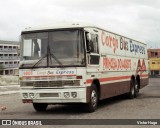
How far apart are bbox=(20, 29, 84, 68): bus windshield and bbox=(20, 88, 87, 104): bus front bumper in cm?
86

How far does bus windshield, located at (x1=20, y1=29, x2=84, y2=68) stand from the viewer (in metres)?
13.6

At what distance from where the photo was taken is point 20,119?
12430 mm

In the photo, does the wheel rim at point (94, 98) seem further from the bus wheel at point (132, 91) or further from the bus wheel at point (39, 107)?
the bus wheel at point (132, 91)

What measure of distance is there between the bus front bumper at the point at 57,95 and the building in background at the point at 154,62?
1718 inches

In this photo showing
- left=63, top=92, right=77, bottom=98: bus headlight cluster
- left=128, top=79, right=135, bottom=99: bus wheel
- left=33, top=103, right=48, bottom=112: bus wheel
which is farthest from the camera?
left=128, top=79, right=135, bottom=99: bus wheel

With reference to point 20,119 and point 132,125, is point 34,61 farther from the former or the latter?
point 132,125

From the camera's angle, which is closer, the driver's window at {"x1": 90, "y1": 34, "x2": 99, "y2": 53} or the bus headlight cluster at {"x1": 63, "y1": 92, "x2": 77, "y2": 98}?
the bus headlight cluster at {"x1": 63, "y1": 92, "x2": 77, "y2": 98}

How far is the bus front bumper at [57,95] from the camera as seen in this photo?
1339 cm

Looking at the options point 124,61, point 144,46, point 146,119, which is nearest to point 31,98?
point 146,119

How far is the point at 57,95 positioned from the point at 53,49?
5.22 ft

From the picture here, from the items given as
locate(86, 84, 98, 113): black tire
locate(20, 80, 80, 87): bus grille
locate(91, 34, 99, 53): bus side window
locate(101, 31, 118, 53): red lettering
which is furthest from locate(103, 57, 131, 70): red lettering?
→ locate(20, 80, 80, 87): bus grille

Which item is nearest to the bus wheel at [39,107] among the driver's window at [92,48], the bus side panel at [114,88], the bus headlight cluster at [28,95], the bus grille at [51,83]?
the bus headlight cluster at [28,95]

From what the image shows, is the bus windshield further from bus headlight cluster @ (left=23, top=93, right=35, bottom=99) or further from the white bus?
bus headlight cluster @ (left=23, top=93, right=35, bottom=99)

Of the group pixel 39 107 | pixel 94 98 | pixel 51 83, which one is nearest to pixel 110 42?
pixel 94 98
